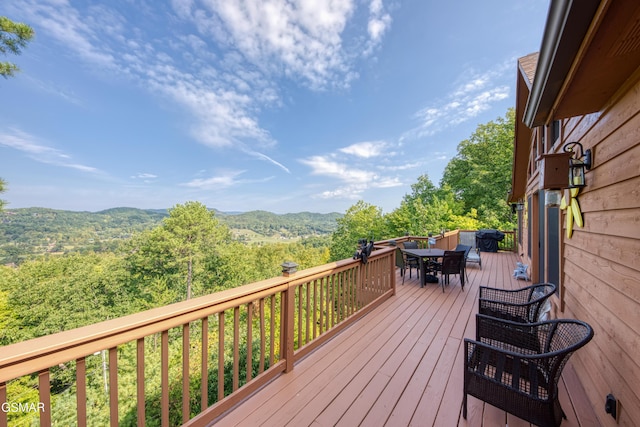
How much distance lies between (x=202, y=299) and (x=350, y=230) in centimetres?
2078

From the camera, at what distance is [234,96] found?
16.8 metres

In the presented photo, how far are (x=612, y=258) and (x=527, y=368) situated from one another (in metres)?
0.95

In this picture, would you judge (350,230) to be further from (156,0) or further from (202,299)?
(202,299)

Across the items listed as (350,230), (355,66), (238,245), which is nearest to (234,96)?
(355,66)

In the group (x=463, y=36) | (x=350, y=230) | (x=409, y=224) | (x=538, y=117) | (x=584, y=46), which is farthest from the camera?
(x=350, y=230)

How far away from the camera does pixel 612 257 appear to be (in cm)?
162

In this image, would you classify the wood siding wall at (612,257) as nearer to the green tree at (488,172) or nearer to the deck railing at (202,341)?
the deck railing at (202,341)

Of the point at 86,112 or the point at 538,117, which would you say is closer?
the point at 538,117

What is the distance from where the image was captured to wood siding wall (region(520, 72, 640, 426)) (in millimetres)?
1357

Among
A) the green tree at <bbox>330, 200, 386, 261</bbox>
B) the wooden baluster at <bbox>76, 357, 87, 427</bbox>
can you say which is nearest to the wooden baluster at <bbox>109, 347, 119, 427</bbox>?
the wooden baluster at <bbox>76, 357, 87, 427</bbox>

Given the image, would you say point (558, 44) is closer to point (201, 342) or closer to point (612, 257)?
point (612, 257)

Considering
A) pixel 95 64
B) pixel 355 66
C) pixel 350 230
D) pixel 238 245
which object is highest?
pixel 95 64

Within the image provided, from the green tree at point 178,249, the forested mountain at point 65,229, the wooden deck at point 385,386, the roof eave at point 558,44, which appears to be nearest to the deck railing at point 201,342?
the wooden deck at point 385,386

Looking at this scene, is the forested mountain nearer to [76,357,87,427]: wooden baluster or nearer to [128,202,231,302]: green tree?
[128,202,231,302]: green tree
